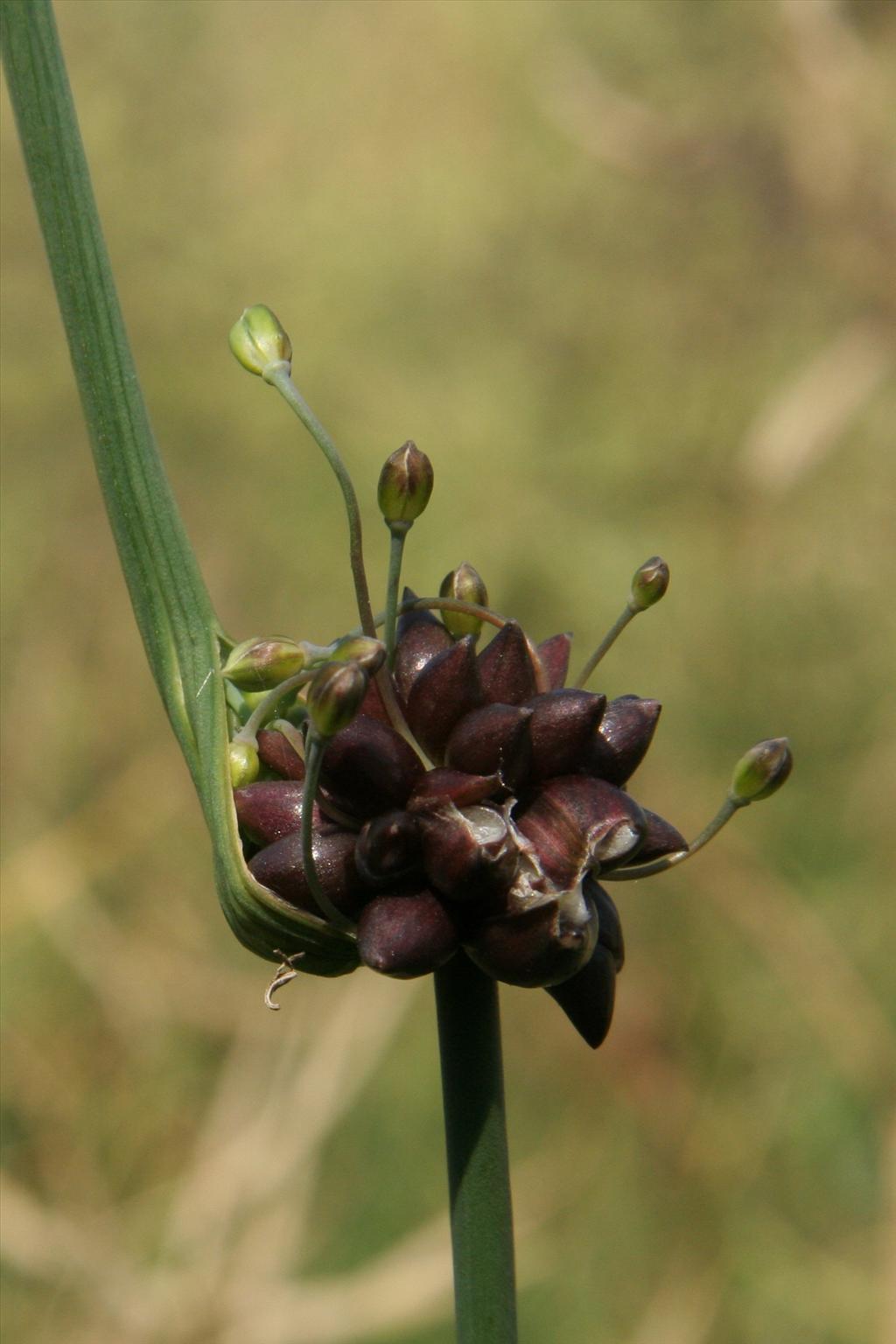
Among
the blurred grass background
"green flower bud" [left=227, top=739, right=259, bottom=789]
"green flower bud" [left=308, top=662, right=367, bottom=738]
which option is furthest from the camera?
the blurred grass background

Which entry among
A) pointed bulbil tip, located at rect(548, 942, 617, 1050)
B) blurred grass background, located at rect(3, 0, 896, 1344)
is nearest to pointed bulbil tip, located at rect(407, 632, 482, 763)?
pointed bulbil tip, located at rect(548, 942, 617, 1050)

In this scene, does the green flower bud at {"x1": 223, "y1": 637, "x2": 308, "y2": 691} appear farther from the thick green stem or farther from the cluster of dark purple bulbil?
the thick green stem

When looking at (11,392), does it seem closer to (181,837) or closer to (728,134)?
(181,837)

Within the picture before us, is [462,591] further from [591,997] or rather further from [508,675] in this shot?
[591,997]

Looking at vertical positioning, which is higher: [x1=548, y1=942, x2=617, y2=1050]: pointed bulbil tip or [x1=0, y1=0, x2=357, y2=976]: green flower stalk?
[x1=0, y1=0, x2=357, y2=976]: green flower stalk

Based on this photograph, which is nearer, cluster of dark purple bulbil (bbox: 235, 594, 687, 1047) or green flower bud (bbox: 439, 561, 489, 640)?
cluster of dark purple bulbil (bbox: 235, 594, 687, 1047)

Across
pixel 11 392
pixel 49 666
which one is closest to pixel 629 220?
pixel 11 392
